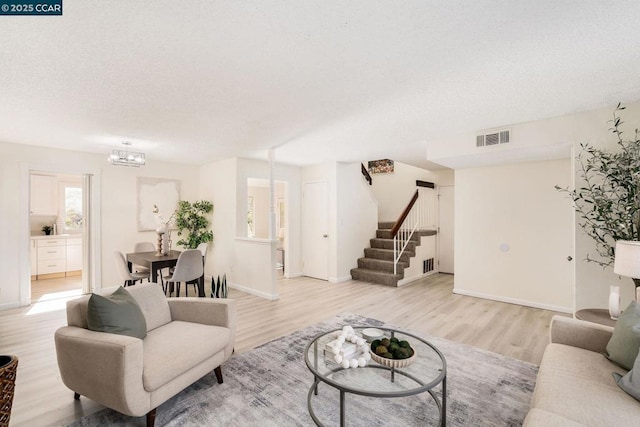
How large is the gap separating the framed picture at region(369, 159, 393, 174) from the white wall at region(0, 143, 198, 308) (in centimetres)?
451

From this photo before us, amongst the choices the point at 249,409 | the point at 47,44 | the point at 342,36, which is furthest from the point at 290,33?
the point at 249,409

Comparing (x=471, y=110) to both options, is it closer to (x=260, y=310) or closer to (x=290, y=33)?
(x=290, y=33)

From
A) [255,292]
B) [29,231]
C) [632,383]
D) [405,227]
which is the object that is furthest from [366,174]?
[29,231]

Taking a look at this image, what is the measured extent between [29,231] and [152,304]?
3.69 meters

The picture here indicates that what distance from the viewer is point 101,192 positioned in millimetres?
5070

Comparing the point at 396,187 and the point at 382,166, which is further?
the point at 382,166

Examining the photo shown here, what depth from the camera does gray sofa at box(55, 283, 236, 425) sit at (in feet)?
5.48

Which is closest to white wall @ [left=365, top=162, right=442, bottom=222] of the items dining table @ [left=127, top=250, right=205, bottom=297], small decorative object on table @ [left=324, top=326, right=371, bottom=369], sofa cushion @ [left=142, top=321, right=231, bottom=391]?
dining table @ [left=127, top=250, right=205, bottom=297]

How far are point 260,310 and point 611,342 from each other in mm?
3537

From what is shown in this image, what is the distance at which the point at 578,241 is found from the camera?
319 cm

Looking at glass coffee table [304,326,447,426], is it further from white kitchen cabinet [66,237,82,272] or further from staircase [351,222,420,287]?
white kitchen cabinet [66,237,82,272]

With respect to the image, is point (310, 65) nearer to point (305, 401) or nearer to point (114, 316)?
point (114, 316)

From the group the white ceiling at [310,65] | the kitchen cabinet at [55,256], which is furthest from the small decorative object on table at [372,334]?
the kitchen cabinet at [55,256]

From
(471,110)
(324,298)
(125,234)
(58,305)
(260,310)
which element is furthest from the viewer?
(125,234)
